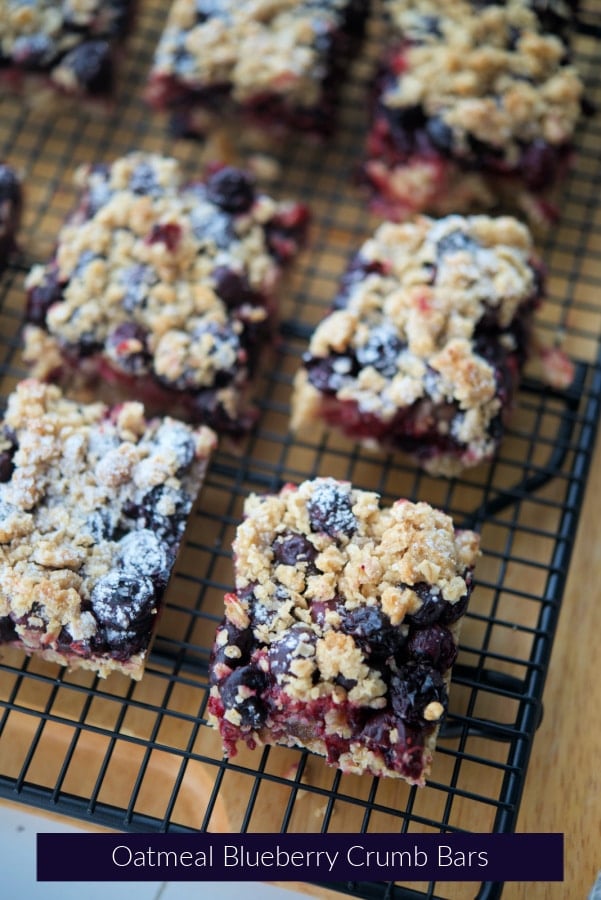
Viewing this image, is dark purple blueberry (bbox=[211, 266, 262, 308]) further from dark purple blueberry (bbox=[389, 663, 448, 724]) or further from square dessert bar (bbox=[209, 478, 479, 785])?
dark purple blueberry (bbox=[389, 663, 448, 724])

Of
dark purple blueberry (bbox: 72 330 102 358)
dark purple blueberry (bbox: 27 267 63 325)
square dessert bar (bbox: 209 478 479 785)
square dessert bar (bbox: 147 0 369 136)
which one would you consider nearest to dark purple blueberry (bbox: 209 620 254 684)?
square dessert bar (bbox: 209 478 479 785)

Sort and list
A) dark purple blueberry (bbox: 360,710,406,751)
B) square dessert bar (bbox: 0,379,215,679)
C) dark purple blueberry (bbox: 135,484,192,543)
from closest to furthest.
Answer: dark purple blueberry (bbox: 360,710,406,751)
square dessert bar (bbox: 0,379,215,679)
dark purple blueberry (bbox: 135,484,192,543)

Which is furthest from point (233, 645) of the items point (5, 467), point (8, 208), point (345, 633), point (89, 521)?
point (8, 208)

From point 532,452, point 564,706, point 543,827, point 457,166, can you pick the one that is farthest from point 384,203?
point 543,827

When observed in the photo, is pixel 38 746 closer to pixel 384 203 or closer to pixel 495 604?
pixel 495 604

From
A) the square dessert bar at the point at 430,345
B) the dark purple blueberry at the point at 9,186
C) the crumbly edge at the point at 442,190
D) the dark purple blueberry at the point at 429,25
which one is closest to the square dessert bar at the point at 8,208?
the dark purple blueberry at the point at 9,186

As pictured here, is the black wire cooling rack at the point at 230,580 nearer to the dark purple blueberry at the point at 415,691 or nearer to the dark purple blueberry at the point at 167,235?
the dark purple blueberry at the point at 415,691

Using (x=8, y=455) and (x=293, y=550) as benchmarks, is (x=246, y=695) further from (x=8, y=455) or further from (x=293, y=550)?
(x=8, y=455)
